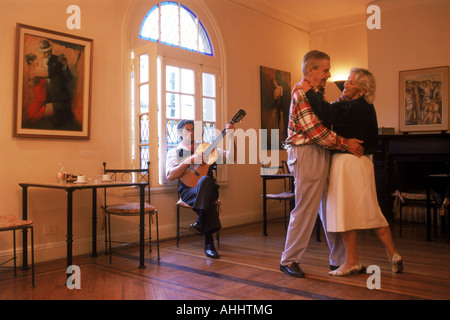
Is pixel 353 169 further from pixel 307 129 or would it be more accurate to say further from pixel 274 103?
pixel 274 103

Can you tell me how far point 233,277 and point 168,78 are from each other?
9.11ft

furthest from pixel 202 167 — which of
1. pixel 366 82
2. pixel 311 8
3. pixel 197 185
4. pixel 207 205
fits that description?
pixel 311 8

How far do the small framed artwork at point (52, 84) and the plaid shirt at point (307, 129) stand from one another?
223cm

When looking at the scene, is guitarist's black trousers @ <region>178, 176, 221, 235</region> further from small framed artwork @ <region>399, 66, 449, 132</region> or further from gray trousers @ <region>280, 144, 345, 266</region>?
small framed artwork @ <region>399, 66, 449, 132</region>

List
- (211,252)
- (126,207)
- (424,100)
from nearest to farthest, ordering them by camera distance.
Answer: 1. (126,207)
2. (211,252)
3. (424,100)

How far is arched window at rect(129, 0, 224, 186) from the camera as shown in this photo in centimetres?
469

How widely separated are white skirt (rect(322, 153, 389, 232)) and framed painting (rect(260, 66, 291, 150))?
3.56 meters

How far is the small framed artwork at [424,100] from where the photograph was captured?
6332 millimetres

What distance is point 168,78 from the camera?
5324mm

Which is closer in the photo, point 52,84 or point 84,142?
point 52,84

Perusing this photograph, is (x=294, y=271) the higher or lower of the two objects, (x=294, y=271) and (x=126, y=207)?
the lower

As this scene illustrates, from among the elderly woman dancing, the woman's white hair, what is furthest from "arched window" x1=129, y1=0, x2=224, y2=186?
the woman's white hair

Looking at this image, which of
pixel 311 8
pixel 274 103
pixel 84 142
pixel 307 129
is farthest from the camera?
pixel 311 8
